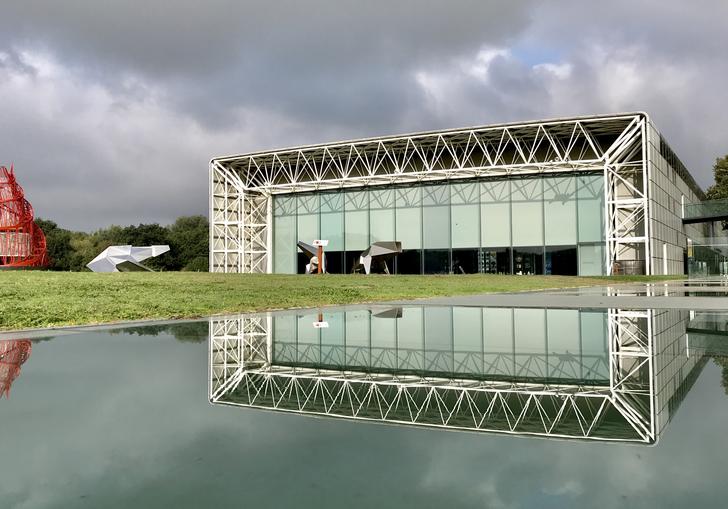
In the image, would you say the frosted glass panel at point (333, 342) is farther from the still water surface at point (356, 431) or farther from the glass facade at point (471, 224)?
the glass facade at point (471, 224)

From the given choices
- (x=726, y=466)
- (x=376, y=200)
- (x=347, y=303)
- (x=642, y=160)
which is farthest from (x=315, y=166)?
(x=726, y=466)

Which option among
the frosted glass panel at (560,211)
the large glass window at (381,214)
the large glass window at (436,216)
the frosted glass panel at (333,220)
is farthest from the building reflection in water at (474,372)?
the frosted glass panel at (333,220)

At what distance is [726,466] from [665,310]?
9.79 meters

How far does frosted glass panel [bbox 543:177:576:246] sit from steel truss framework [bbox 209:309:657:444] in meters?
41.0

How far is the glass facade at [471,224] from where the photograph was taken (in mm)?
44469

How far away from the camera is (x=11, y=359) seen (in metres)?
5.70

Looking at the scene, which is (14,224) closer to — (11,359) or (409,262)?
(409,262)

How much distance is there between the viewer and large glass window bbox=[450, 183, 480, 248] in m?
47.4

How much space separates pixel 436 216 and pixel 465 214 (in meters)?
2.52

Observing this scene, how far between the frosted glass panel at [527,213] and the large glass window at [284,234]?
2105 cm

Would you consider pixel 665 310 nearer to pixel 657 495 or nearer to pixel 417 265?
pixel 657 495

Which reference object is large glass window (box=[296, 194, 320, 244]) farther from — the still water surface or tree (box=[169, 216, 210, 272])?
the still water surface

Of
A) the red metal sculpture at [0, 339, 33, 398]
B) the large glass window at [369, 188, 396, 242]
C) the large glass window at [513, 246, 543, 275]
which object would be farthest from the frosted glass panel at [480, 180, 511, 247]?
the red metal sculpture at [0, 339, 33, 398]

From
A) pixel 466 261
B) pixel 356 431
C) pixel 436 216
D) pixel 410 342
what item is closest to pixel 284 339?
pixel 410 342
